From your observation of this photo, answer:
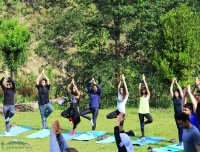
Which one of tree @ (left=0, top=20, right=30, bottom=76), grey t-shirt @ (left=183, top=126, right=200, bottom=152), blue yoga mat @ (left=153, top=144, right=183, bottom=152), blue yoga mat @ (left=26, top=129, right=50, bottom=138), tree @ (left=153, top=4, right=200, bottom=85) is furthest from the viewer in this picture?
tree @ (left=0, top=20, right=30, bottom=76)

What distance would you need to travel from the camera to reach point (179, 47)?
1035 inches

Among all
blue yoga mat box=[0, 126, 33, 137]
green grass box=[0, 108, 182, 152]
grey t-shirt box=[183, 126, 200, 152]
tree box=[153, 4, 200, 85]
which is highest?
tree box=[153, 4, 200, 85]

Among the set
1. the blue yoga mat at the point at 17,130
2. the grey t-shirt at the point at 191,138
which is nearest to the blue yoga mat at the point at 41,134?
the blue yoga mat at the point at 17,130

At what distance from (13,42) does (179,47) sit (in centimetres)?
1002

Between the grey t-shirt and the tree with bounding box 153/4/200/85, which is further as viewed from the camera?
the tree with bounding box 153/4/200/85

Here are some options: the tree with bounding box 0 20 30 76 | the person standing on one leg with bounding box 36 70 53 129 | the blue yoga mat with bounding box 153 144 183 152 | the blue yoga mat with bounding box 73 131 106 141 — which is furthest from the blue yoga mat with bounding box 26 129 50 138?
the tree with bounding box 0 20 30 76

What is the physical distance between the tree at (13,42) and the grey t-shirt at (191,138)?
21.5 m

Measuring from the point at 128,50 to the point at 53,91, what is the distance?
6.96m

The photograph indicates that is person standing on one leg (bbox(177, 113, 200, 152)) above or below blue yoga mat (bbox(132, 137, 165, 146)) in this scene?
above

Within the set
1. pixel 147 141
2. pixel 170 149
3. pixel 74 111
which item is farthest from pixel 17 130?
pixel 170 149

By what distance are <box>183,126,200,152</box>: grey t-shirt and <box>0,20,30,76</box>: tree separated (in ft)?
70.6

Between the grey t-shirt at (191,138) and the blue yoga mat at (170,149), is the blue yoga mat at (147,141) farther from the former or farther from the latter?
the grey t-shirt at (191,138)

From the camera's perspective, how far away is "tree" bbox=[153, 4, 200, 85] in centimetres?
2608

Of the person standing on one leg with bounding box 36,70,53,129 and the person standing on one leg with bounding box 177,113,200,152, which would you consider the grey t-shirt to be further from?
the person standing on one leg with bounding box 36,70,53,129
